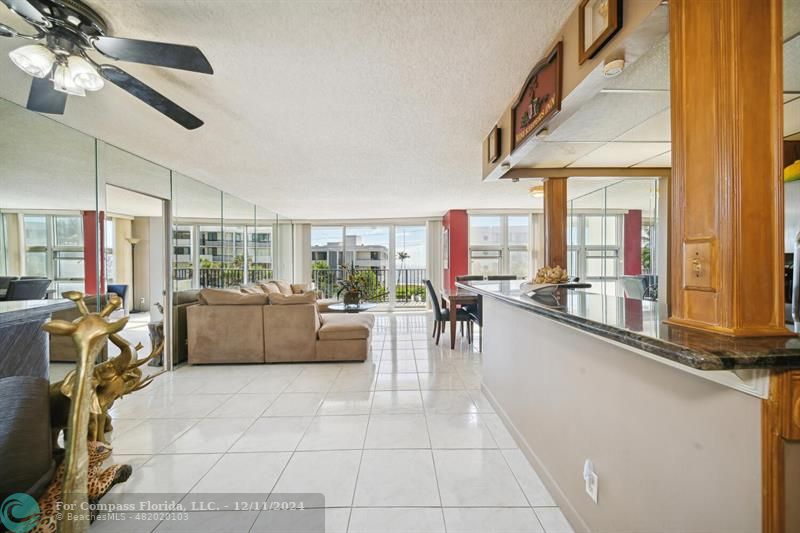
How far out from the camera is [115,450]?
2.14 m

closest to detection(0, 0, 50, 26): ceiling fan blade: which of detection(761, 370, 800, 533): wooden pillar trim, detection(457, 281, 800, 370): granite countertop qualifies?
detection(457, 281, 800, 370): granite countertop

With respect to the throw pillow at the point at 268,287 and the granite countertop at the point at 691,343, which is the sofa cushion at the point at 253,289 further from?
the granite countertop at the point at 691,343

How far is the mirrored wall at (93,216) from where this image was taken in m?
2.46

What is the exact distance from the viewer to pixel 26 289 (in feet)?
8.25

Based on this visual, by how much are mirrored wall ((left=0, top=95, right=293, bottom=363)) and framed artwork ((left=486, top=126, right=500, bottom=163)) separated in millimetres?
3592

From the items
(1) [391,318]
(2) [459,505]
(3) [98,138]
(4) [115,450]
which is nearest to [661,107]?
(2) [459,505]

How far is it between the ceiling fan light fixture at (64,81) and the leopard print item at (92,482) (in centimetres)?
176

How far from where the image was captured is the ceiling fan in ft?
4.39

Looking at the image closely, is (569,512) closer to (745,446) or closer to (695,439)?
(695,439)

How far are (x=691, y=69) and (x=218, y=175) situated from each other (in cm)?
460

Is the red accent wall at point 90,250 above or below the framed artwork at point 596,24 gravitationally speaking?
below

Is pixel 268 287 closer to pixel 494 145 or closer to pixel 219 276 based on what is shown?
pixel 219 276

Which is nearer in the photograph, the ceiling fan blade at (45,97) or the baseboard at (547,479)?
the baseboard at (547,479)

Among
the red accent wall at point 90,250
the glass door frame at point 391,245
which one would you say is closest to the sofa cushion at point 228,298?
the red accent wall at point 90,250
